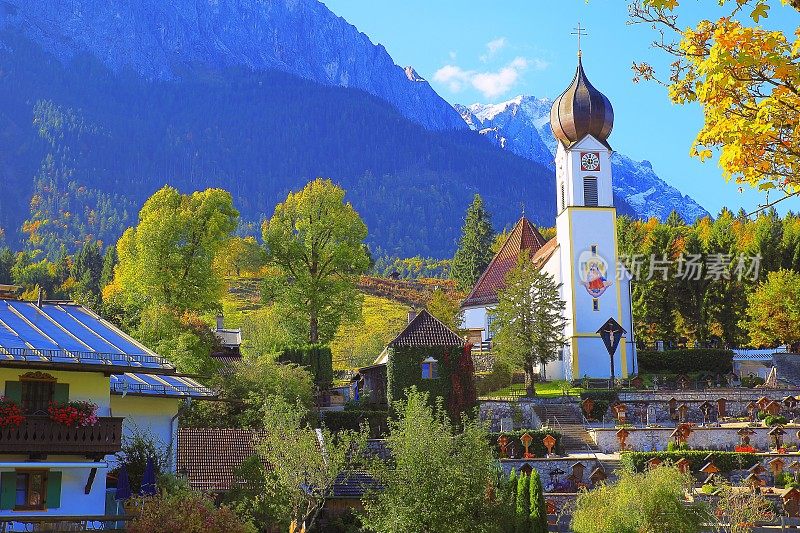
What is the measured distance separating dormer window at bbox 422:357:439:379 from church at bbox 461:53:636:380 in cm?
1378

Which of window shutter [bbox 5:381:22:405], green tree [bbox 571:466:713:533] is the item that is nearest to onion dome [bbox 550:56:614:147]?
green tree [bbox 571:466:713:533]

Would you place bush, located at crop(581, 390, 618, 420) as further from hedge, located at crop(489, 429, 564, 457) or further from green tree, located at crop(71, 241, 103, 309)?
green tree, located at crop(71, 241, 103, 309)

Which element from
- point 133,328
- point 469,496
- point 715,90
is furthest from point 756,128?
point 133,328

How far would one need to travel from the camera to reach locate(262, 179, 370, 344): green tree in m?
54.2

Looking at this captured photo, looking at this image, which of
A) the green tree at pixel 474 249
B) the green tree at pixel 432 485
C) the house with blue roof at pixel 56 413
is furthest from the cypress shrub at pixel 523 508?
the green tree at pixel 474 249

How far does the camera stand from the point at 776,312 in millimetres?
59750

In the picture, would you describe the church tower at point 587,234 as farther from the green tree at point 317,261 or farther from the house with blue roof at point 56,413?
the house with blue roof at point 56,413

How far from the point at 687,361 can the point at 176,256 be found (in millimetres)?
28863

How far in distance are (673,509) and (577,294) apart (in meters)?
29.9

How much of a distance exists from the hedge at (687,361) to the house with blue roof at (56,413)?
38.5 m

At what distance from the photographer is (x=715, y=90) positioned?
34.5 ft

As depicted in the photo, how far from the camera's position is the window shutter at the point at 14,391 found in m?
24.5

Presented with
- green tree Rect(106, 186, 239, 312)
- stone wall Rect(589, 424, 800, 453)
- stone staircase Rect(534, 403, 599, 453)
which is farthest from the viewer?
green tree Rect(106, 186, 239, 312)

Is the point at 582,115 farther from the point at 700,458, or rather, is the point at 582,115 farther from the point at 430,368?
the point at 700,458
